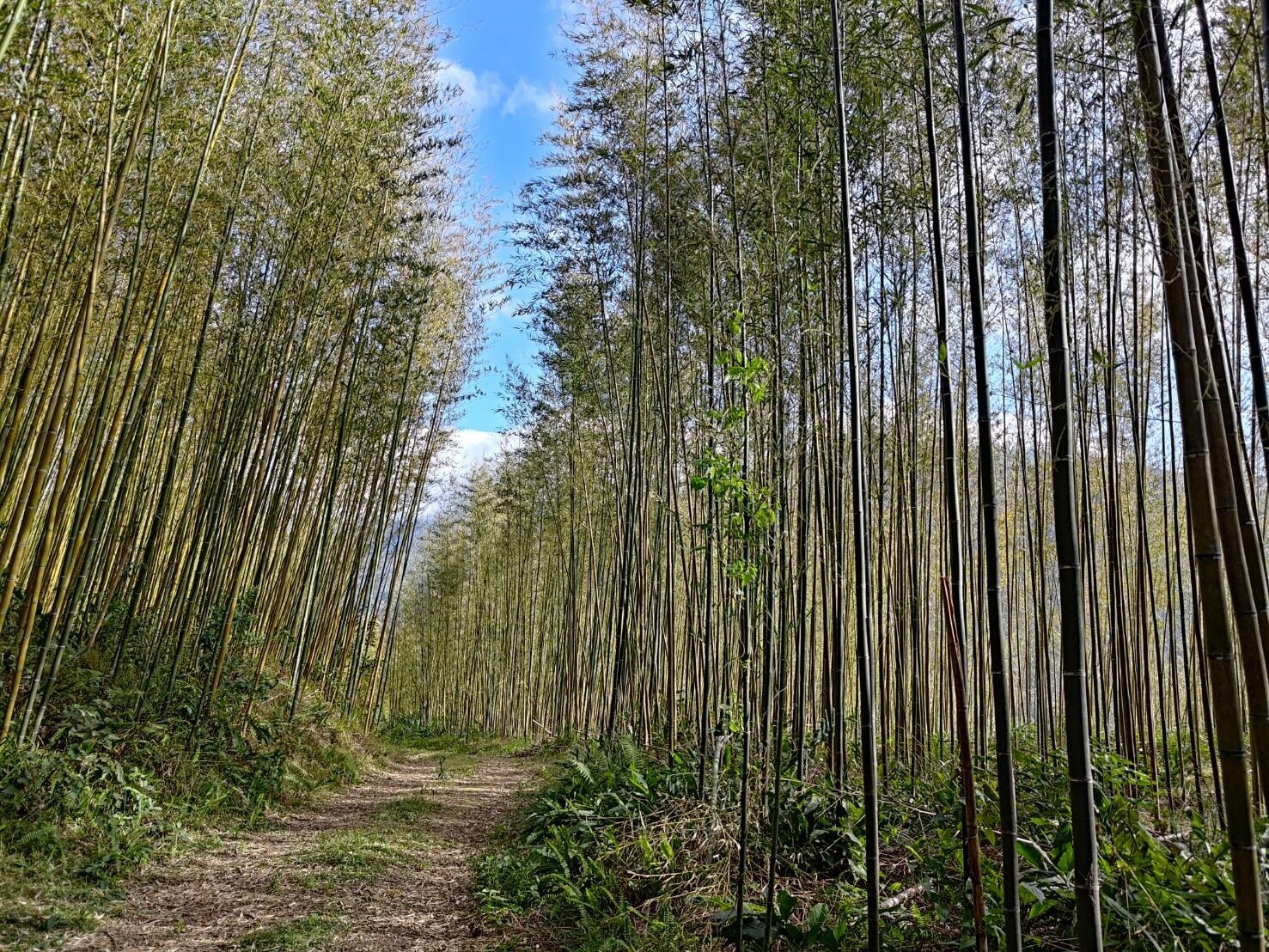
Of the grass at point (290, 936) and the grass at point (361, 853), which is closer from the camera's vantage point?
the grass at point (290, 936)

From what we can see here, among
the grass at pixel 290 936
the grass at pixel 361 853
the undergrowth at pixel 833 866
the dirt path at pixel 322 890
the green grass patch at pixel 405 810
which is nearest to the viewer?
the undergrowth at pixel 833 866

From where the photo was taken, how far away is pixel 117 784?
3812 mm

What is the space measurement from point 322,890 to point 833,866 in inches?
92.7

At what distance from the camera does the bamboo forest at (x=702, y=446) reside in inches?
74.2

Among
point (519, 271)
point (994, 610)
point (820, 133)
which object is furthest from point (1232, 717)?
point (519, 271)

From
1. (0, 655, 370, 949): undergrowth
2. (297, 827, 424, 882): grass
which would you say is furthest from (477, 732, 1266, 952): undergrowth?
(0, 655, 370, 949): undergrowth

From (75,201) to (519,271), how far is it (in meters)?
3.80

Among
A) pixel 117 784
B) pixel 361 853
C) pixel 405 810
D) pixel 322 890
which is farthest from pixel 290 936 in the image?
pixel 405 810

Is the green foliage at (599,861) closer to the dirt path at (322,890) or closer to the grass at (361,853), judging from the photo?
the dirt path at (322,890)

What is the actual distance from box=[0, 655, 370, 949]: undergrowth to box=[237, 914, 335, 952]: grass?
611 millimetres

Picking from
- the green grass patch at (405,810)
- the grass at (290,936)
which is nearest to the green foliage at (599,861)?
the grass at (290,936)

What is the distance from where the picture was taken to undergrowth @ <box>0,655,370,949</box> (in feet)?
9.78

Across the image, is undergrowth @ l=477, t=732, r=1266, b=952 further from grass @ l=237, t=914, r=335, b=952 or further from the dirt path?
grass @ l=237, t=914, r=335, b=952

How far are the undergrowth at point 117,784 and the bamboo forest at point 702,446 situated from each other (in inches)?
1.1
